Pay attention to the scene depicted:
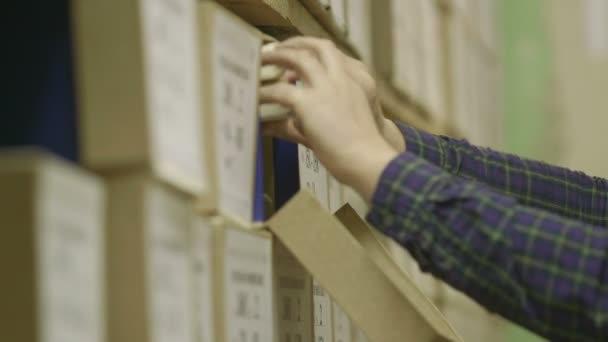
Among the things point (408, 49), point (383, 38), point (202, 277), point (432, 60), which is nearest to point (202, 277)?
point (202, 277)

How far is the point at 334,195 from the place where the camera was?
1.35m

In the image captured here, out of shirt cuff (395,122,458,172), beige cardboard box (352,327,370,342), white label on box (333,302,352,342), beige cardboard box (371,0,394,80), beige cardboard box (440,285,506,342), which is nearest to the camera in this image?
shirt cuff (395,122,458,172)

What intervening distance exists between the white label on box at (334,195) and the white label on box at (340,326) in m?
0.12

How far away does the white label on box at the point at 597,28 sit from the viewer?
12.1 feet

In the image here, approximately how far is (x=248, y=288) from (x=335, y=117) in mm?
164

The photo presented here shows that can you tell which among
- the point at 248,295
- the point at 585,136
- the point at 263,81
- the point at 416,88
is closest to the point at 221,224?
the point at 248,295

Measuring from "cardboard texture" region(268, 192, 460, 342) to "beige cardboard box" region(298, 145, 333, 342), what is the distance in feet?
0.75

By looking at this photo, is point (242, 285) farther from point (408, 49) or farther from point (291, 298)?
point (408, 49)

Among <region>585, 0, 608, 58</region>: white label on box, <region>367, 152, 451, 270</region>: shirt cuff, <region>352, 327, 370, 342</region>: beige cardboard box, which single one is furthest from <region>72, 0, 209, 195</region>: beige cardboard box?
<region>585, 0, 608, 58</region>: white label on box

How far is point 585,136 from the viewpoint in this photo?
11.9 ft

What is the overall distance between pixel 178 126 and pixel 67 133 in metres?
0.08

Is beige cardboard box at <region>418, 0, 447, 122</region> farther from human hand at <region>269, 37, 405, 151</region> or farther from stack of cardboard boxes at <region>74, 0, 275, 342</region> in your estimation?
stack of cardboard boxes at <region>74, 0, 275, 342</region>

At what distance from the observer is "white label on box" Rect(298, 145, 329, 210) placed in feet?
3.84

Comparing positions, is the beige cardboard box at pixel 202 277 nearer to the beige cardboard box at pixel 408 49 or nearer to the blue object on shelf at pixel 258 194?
the blue object on shelf at pixel 258 194
